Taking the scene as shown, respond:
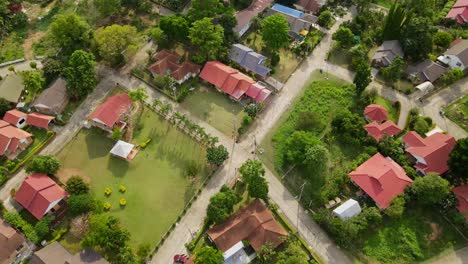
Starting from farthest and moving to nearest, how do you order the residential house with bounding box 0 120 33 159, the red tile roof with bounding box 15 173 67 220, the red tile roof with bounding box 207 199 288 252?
the residential house with bounding box 0 120 33 159 → the red tile roof with bounding box 15 173 67 220 → the red tile roof with bounding box 207 199 288 252

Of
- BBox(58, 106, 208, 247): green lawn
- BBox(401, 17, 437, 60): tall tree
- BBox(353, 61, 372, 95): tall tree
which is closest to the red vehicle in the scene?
BBox(58, 106, 208, 247): green lawn

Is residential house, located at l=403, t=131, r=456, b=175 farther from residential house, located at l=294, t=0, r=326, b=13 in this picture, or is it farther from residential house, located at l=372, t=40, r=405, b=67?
residential house, located at l=294, t=0, r=326, b=13

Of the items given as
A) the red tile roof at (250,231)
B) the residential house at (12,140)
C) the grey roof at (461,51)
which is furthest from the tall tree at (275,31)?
the residential house at (12,140)

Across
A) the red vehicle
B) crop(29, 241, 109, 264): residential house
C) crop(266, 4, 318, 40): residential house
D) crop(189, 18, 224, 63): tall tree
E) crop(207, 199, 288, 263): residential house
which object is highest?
crop(266, 4, 318, 40): residential house

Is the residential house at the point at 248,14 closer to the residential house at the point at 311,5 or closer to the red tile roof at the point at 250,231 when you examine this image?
the residential house at the point at 311,5

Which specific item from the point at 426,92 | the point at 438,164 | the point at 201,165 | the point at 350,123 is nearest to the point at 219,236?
the point at 201,165

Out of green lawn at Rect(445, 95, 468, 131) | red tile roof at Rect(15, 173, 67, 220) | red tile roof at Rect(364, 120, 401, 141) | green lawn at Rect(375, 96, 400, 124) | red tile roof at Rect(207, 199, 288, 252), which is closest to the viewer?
red tile roof at Rect(207, 199, 288, 252)
